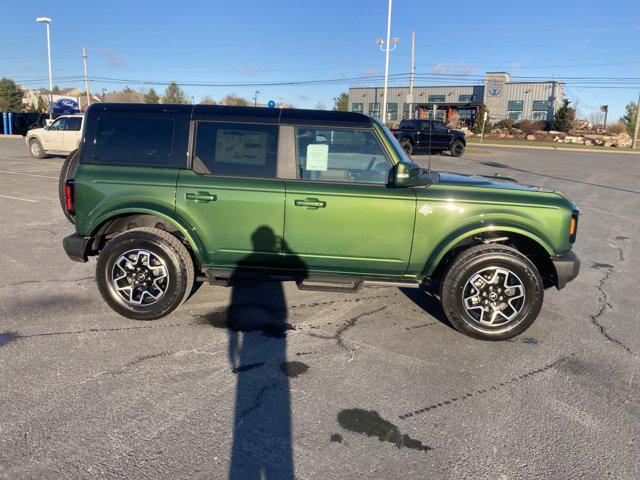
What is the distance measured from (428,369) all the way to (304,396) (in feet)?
3.44

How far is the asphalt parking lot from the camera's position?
2.71m

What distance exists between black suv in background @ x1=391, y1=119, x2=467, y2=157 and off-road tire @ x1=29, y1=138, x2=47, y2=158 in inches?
594

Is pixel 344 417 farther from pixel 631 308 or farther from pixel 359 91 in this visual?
pixel 359 91

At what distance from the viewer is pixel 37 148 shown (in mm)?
19188

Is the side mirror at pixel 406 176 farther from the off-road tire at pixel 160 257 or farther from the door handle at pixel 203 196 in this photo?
the off-road tire at pixel 160 257

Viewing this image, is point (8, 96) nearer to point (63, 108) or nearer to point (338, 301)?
point (63, 108)

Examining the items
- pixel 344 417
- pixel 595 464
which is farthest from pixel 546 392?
pixel 344 417

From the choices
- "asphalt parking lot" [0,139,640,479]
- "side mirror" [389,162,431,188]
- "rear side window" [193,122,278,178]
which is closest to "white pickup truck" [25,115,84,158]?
"asphalt parking lot" [0,139,640,479]

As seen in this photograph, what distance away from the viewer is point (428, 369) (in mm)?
3785

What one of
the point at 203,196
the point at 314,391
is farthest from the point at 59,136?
the point at 314,391

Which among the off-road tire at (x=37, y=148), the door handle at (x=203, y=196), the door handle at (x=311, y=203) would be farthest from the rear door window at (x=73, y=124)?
the door handle at (x=311, y=203)

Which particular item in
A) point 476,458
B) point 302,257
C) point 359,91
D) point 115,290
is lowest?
point 476,458

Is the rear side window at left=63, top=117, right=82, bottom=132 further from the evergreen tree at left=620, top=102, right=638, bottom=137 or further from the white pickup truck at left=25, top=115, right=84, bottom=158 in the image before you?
the evergreen tree at left=620, top=102, right=638, bottom=137

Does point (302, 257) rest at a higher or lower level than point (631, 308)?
higher
